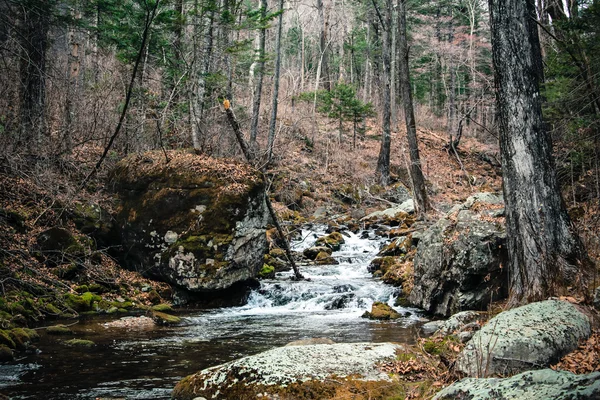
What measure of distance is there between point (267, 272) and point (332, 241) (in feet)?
14.3

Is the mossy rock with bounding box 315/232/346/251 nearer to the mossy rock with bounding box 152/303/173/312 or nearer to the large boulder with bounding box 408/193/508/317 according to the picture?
the large boulder with bounding box 408/193/508/317

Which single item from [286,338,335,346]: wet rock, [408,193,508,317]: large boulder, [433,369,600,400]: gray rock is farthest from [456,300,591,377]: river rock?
[408,193,508,317]: large boulder

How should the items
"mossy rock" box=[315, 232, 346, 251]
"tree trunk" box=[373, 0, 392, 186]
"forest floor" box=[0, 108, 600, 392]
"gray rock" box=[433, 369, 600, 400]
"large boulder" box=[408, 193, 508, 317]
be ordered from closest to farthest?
"gray rock" box=[433, 369, 600, 400] < "forest floor" box=[0, 108, 600, 392] < "large boulder" box=[408, 193, 508, 317] < "mossy rock" box=[315, 232, 346, 251] < "tree trunk" box=[373, 0, 392, 186]

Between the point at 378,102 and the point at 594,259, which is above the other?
the point at 378,102

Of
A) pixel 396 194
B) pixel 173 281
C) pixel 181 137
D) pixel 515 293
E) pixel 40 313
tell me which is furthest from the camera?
pixel 396 194

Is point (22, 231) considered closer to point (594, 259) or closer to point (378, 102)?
point (594, 259)

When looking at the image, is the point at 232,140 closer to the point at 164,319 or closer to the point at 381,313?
the point at 164,319

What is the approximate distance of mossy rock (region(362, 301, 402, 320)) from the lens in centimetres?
1023

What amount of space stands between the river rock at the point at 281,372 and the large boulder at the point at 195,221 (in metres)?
6.49

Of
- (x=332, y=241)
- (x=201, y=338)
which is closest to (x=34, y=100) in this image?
(x=201, y=338)

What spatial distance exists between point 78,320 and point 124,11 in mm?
9957

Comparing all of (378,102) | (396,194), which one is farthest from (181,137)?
(378,102)

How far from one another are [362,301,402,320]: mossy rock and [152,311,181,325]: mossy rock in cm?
413

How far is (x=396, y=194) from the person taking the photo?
24266 mm
